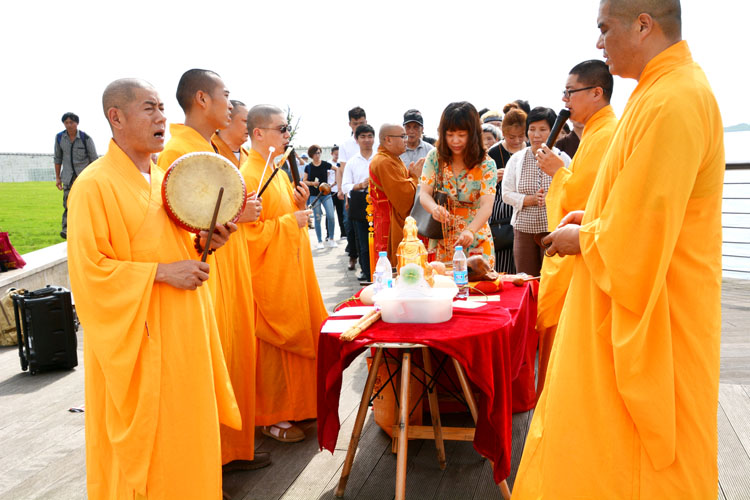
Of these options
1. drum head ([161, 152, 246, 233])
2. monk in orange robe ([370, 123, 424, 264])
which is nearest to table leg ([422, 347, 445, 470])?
drum head ([161, 152, 246, 233])

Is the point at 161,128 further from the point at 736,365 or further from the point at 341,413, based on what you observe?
the point at 736,365

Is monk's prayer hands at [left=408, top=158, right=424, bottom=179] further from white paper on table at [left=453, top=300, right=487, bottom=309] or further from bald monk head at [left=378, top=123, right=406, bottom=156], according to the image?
white paper on table at [left=453, top=300, right=487, bottom=309]

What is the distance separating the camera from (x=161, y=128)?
2584 mm

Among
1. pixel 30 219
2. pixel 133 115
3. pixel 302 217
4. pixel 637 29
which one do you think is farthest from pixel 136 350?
pixel 30 219

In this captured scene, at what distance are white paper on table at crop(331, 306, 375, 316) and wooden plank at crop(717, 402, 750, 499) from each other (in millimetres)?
2065

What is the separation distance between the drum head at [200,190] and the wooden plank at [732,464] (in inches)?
113

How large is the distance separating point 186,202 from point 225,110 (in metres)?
1.17

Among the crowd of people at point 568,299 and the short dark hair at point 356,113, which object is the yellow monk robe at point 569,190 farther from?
the short dark hair at point 356,113

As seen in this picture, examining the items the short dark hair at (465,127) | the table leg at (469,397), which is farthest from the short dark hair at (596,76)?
the table leg at (469,397)

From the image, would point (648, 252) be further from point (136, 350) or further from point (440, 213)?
point (440, 213)

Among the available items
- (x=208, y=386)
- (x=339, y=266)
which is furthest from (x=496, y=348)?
Answer: (x=339, y=266)

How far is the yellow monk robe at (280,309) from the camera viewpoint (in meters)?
3.94

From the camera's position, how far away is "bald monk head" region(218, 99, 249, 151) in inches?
159

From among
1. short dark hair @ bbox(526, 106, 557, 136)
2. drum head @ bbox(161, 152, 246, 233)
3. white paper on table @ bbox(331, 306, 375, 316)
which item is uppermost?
short dark hair @ bbox(526, 106, 557, 136)
